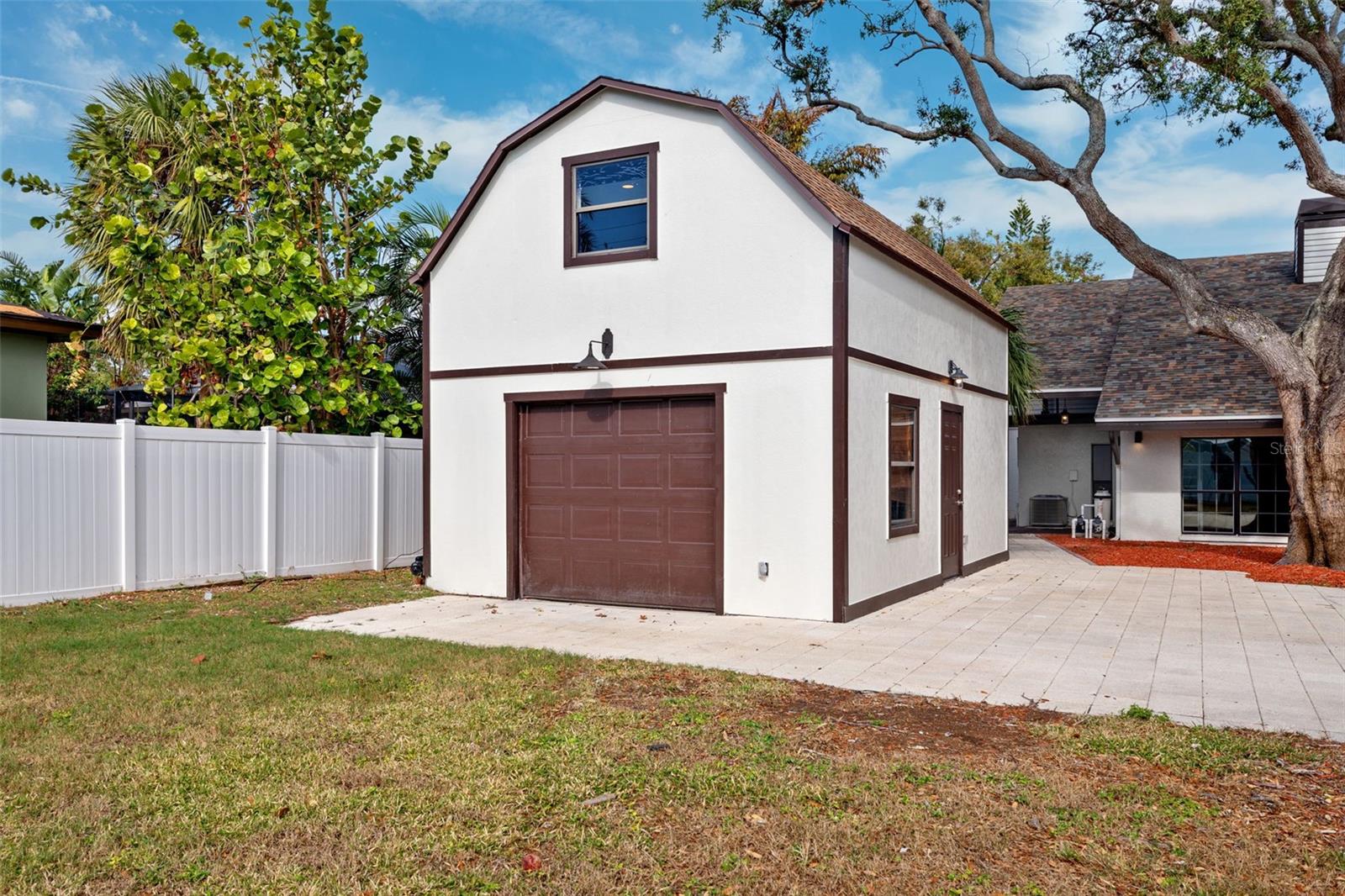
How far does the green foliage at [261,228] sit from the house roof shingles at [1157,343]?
44.4ft

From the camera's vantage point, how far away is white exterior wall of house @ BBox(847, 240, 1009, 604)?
9484 millimetres

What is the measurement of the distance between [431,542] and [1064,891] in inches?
352

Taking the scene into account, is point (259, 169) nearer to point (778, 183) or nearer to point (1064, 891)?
point (778, 183)

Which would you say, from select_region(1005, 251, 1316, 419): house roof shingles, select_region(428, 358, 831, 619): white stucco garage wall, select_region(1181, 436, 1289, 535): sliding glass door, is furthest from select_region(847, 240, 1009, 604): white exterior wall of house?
select_region(1181, 436, 1289, 535): sliding glass door

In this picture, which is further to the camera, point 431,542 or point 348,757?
point 431,542

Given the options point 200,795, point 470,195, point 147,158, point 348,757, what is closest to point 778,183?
point 470,195

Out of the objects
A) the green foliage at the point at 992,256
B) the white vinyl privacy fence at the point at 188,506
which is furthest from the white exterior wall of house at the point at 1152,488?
the green foliage at the point at 992,256

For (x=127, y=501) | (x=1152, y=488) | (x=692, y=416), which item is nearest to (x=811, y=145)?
(x=1152, y=488)

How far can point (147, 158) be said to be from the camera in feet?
53.0

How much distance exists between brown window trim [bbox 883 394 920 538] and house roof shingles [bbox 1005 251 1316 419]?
→ 8.60m

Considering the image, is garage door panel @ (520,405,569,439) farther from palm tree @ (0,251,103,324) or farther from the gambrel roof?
palm tree @ (0,251,103,324)

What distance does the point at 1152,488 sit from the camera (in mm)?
18562

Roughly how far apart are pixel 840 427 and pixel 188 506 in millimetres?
7400

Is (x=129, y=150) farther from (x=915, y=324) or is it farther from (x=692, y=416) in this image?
(x=915, y=324)
